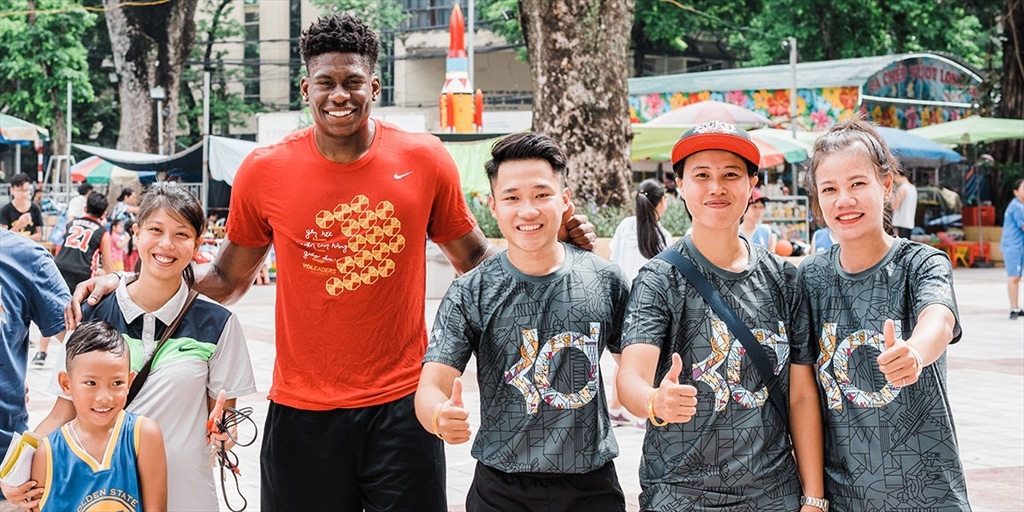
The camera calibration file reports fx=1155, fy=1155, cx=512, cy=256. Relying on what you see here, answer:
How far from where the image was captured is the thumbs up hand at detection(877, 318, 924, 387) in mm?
2637

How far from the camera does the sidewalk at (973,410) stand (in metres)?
6.33

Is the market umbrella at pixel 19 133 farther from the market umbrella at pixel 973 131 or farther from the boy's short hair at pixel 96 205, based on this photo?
the market umbrella at pixel 973 131

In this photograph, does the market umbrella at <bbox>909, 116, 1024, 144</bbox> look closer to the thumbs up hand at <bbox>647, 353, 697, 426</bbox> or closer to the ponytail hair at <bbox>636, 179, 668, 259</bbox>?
the ponytail hair at <bbox>636, 179, 668, 259</bbox>

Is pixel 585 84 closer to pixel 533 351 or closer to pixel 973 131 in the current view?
pixel 533 351

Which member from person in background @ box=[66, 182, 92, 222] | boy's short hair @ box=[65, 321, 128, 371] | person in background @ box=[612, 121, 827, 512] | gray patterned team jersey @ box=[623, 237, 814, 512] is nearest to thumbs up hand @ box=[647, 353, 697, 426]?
person in background @ box=[612, 121, 827, 512]

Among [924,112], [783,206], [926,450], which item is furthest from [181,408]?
[924,112]

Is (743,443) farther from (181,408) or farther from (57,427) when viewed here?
(57,427)

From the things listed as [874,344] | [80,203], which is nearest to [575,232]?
[874,344]

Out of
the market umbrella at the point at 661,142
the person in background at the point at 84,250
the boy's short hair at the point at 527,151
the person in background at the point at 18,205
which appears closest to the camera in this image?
the boy's short hair at the point at 527,151

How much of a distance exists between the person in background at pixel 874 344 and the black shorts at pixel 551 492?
1.92ft

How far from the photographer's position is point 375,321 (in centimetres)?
352

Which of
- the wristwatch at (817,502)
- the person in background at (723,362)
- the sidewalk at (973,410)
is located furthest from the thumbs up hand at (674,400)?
the sidewalk at (973,410)

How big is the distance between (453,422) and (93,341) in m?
1.27

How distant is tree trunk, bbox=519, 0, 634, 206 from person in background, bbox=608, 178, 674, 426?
510 cm
